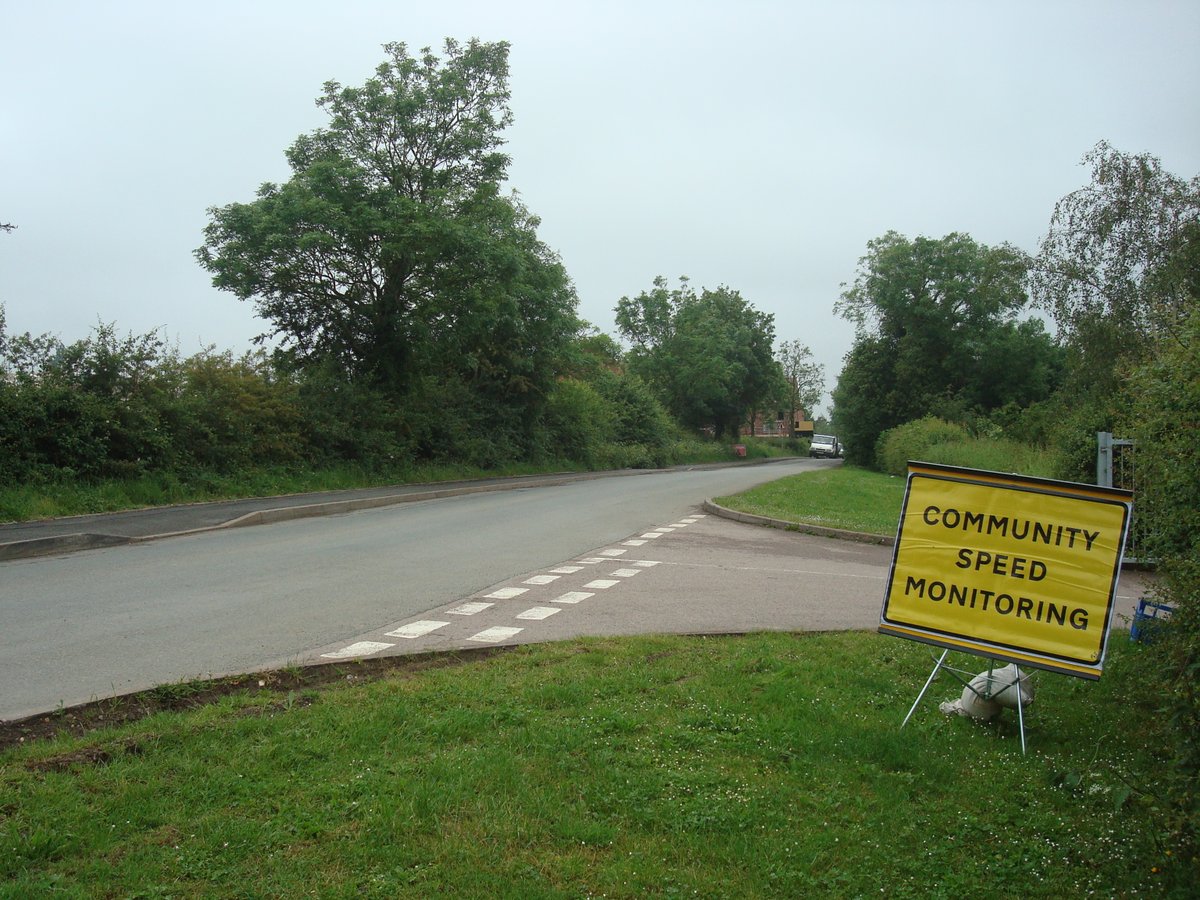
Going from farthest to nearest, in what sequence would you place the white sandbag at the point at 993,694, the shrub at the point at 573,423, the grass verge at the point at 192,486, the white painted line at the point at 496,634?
1. the shrub at the point at 573,423
2. the grass verge at the point at 192,486
3. the white painted line at the point at 496,634
4. the white sandbag at the point at 993,694

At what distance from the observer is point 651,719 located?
15.8 ft

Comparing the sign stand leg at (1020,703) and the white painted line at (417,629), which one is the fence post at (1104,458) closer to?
the sign stand leg at (1020,703)

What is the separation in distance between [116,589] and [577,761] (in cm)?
696

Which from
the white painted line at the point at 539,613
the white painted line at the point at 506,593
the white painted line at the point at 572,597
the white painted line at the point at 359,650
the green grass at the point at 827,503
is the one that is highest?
A: the white painted line at the point at 359,650

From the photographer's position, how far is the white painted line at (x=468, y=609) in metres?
8.03

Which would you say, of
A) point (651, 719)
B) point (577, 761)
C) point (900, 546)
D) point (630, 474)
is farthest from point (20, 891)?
point (630, 474)

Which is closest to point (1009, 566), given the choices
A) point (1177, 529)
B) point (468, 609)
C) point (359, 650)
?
point (1177, 529)

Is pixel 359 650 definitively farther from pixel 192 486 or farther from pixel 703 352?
A: pixel 703 352

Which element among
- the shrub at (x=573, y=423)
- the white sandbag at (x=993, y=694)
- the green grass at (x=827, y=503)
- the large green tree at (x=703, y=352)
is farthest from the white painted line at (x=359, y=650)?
the large green tree at (x=703, y=352)

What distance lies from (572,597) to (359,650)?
2940mm

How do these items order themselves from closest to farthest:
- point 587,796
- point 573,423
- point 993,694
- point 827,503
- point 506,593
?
point 587,796 → point 993,694 → point 506,593 → point 827,503 → point 573,423

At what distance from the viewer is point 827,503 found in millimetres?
22875

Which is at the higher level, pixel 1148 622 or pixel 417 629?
pixel 1148 622

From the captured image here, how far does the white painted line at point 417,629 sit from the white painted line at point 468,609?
1.35ft
